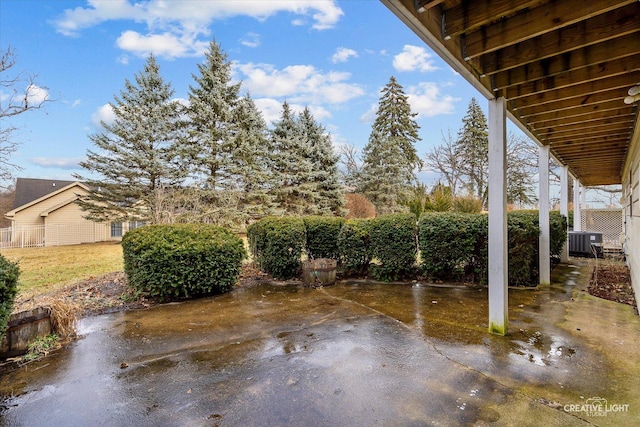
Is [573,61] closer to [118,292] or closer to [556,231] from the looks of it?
[556,231]

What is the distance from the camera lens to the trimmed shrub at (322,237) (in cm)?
636

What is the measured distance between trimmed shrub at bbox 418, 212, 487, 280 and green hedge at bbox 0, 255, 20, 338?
17.7 feet

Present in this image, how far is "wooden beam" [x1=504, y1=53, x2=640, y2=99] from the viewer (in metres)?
2.89

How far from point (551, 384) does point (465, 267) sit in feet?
11.7

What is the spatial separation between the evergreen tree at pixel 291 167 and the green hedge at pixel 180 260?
10.5 meters

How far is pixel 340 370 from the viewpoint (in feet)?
8.39

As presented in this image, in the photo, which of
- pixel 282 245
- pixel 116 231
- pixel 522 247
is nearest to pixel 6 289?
pixel 282 245

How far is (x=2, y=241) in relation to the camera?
52.3 ft

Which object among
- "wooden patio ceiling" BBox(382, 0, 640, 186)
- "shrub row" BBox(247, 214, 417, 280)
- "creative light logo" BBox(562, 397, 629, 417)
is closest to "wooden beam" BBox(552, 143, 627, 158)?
"wooden patio ceiling" BBox(382, 0, 640, 186)

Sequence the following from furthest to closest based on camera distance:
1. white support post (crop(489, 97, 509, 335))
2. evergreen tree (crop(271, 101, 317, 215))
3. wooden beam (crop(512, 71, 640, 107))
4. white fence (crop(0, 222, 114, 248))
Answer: white fence (crop(0, 222, 114, 248)), evergreen tree (crop(271, 101, 317, 215)), white support post (crop(489, 97, 509, 335)), wooden beam (crop(512, 71, 640, 107))

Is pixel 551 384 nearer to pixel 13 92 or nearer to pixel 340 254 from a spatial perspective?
pixel 340 254

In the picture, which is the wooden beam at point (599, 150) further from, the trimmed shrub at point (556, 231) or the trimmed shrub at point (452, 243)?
the trimmed shrub at point (452, 243)

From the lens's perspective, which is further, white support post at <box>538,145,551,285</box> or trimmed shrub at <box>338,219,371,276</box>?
trimmed shrub at <box>338,219,371,276</box>

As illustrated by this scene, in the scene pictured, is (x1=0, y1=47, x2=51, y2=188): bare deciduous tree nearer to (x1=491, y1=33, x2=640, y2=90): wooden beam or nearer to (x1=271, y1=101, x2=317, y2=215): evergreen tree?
(x1=271, y1=101, x2=317, y2=215): evergreen tree
